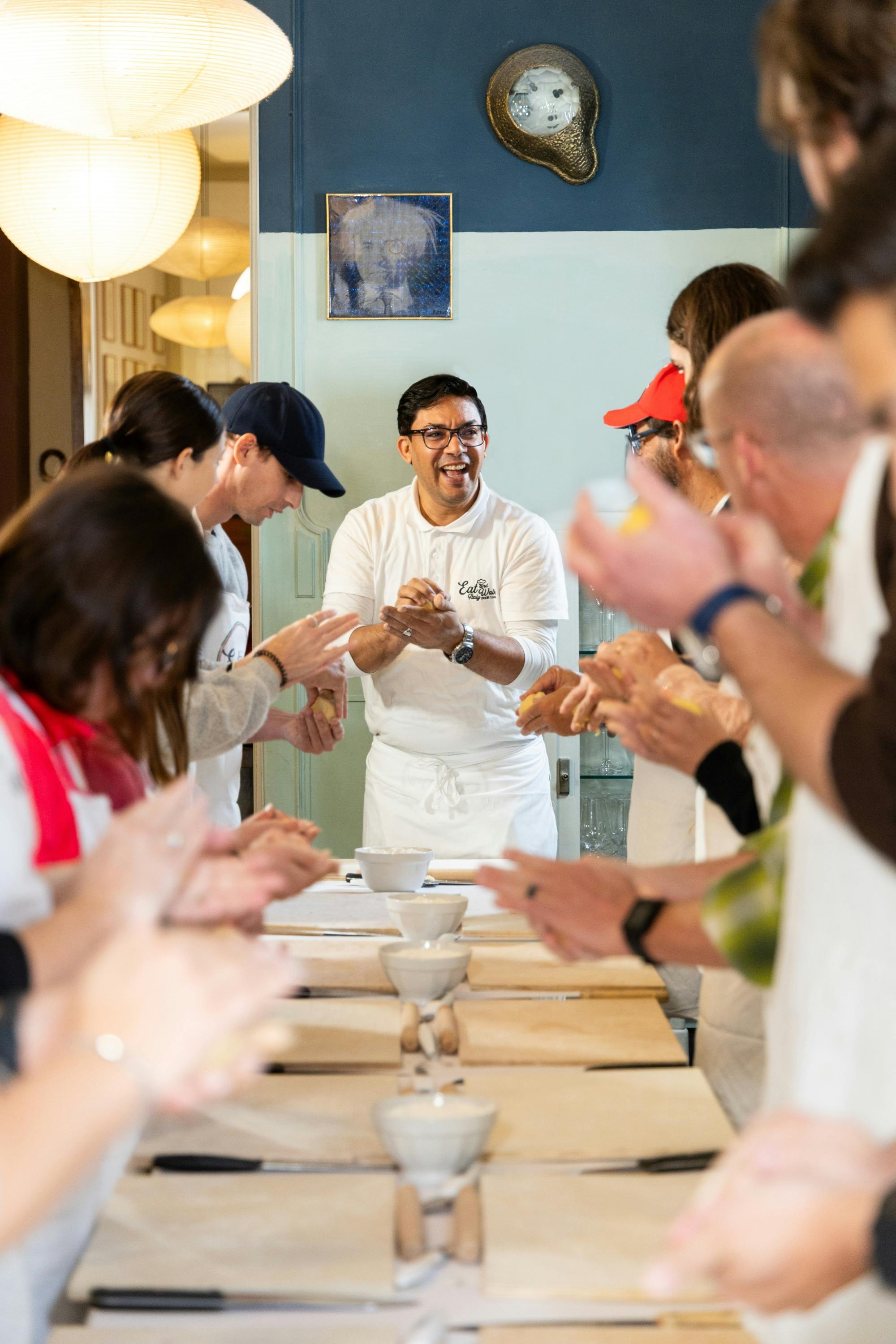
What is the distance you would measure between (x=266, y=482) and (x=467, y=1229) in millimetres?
2215

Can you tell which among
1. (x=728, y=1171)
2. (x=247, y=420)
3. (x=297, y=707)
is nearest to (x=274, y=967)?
(x=728, y=1171)

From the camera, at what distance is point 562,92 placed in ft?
12.8

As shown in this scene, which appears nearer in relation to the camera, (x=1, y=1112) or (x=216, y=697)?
(x=1, y=1112)

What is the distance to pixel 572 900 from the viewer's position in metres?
1.41

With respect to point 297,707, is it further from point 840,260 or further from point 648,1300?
point 840,260

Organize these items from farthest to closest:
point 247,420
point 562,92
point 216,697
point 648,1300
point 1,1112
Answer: point 562,92 → point 247,420 → point 216,697 → point 648,1300 → point 1,1112

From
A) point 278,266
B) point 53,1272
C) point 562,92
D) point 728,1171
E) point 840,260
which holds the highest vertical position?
point 562,92

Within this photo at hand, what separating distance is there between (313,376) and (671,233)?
3.88 feet

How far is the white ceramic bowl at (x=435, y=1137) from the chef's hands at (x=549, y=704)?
154 centimetres

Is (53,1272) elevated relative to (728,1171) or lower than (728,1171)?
lower

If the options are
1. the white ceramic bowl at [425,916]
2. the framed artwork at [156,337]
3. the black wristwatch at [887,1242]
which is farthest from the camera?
the framed artwork at [156,337]

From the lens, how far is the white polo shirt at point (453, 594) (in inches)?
A: 132

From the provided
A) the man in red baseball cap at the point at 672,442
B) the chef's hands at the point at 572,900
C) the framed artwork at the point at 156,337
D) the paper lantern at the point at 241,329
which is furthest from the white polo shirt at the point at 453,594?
the framed artwork at the point at 156,337

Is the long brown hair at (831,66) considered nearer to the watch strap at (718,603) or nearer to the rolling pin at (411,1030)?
the watch strap at (718,603)
